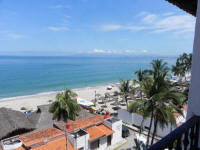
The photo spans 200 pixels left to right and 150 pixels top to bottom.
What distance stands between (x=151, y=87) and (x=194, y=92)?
8829 millimetres

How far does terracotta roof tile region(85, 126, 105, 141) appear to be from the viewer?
13.3 meters

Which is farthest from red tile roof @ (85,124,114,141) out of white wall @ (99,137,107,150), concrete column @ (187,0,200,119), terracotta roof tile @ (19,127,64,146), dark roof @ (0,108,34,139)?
concrete column @ (187,0,200,119)

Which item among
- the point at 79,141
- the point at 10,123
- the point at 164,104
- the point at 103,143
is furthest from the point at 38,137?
the point at 164,104

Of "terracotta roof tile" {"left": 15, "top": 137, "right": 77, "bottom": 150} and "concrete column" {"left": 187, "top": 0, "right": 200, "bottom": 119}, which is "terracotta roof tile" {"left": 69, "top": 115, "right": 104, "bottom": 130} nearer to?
"terracotta roof tile" {"left": 15, "top": 137, "right": 77, "bottom": 150}

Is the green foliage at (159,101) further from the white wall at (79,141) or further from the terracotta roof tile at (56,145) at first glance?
the terracotta roof tile at (56,145)

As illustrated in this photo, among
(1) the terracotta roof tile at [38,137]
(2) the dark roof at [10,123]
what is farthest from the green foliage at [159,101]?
(2) the dark roof at [10,123]

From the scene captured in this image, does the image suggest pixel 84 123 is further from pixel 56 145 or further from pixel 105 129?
pixel 56 145

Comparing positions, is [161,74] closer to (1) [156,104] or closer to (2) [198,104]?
(1) [156,104]

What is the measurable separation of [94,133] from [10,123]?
9029 millimetres

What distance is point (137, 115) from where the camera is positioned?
19.4 m

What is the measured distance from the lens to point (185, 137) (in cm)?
207

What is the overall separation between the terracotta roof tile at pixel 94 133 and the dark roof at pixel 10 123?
6646 mm

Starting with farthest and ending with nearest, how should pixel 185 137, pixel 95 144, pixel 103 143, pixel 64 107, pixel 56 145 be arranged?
pixel 103 143 < pixel 95 144 < pixel 64 107 < pixel 56 145 < pixel 185 137

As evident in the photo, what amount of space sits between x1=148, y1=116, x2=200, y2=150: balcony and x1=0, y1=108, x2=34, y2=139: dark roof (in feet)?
53.2
